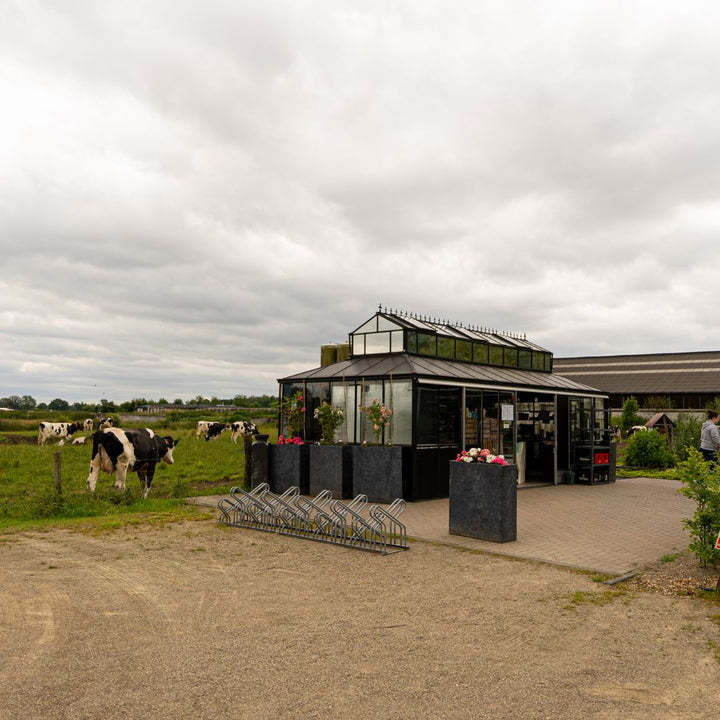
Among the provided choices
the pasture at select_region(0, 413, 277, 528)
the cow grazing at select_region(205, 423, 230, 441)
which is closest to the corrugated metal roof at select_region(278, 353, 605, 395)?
the pasture at select_region(0, 413, 277, 528)

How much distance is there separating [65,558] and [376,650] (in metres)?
5.28

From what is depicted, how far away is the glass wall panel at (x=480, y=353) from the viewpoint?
19359 millimetres

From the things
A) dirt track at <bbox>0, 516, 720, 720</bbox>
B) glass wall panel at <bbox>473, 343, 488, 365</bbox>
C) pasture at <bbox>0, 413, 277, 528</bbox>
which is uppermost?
glass wall panel at <bbox>473, 343, 488, 365</bbox>

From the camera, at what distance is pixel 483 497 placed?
1001 centimetres

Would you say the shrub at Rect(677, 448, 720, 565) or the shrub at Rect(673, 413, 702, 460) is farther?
the shrub at Rect(673, 413, 702, 460)

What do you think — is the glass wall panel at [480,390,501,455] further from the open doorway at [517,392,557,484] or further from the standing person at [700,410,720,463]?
the standing person at [700,410,720,463]

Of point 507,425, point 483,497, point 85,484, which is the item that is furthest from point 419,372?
point 85,484

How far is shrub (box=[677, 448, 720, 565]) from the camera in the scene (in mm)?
7766

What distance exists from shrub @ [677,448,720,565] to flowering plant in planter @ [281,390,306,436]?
10066mm

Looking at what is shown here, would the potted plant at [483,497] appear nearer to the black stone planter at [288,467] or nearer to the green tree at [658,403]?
the black stone planter at [288,467]

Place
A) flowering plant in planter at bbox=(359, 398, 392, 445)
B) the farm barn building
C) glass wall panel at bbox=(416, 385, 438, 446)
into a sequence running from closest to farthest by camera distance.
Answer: flowering plant in planter at bbox=(359, 398, 392, 445) < glass wall panel at bbox=(416, 385, 438, 446) < the farm barn building

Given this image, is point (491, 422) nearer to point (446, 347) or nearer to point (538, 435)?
point (446, 347)

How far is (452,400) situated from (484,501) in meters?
5.79

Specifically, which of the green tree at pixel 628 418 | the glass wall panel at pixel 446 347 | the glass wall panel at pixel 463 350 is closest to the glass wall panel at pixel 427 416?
the glass wall panel at pixel 446 347
